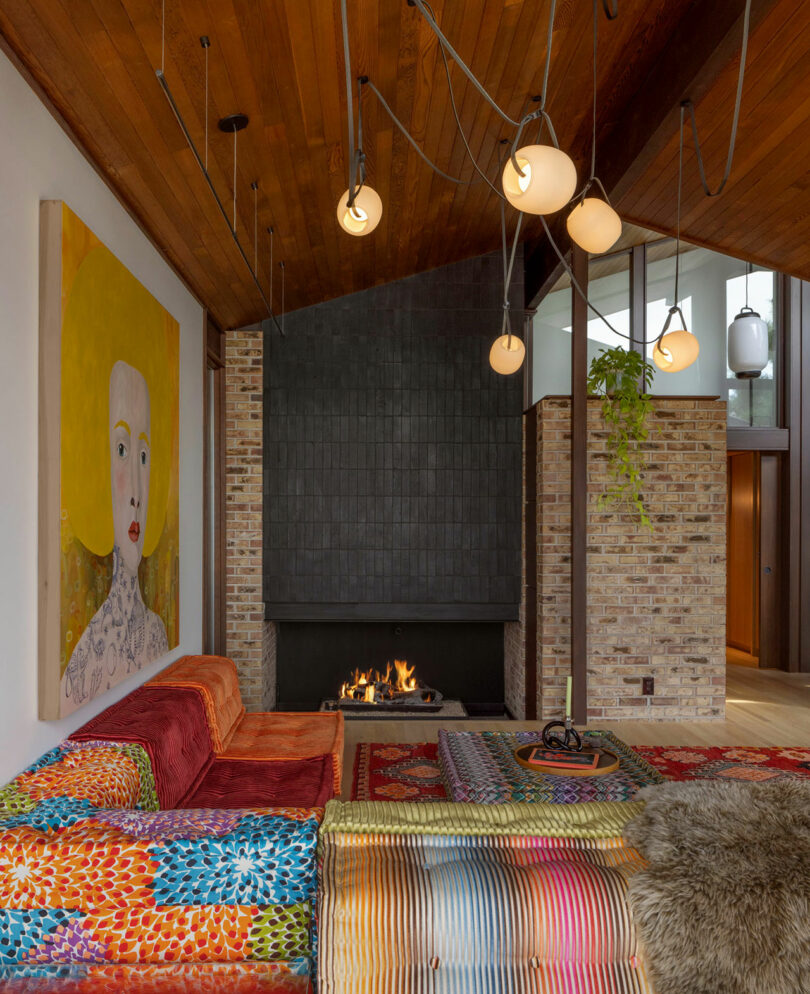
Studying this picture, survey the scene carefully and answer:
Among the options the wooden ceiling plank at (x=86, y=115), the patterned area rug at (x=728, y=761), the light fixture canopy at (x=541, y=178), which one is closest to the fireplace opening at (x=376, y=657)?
the patterned area rug at (x=728, y=761)

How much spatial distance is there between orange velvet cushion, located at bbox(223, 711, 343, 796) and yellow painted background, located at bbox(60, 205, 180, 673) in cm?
76

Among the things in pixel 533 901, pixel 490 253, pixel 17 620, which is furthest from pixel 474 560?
pixel 533 901

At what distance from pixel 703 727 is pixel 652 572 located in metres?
1.07

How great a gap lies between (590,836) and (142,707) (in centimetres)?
203

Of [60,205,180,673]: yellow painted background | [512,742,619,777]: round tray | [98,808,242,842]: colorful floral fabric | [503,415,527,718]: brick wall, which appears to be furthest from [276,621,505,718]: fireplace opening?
[98,808,242,842]: colorful floral fabric

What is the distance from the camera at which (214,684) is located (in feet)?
11.9

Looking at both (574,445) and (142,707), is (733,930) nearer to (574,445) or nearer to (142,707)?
(142,707)

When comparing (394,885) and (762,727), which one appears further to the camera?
(762,727)

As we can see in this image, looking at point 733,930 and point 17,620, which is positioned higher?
point 17,620

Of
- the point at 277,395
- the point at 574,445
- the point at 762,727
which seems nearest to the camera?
the point at 574,445

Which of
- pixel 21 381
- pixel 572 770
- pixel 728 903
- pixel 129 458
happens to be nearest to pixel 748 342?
pixel 572 770

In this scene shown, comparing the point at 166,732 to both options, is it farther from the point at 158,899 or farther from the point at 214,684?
the point at 158,899

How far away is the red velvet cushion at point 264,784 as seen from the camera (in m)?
2.80

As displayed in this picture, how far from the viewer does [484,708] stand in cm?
612
